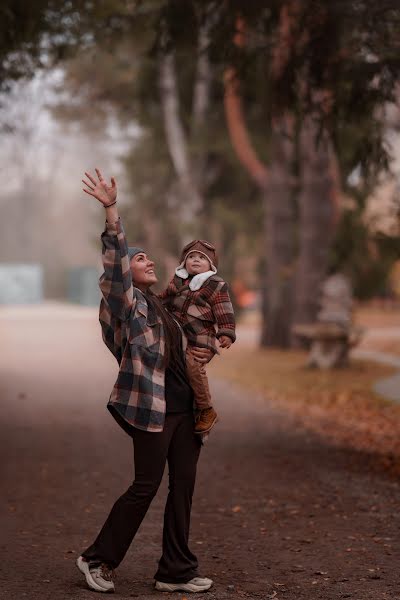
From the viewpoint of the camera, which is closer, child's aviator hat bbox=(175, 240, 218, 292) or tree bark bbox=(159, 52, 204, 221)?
child's aviator hat bbox=(175, 240, 218, 292)

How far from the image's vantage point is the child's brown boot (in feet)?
17.1

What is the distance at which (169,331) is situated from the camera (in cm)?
523

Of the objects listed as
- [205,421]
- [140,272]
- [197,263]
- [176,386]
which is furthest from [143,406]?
[197,263]

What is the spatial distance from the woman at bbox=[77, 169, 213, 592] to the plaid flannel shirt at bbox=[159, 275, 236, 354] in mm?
93

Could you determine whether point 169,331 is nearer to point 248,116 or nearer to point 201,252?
point 201,252

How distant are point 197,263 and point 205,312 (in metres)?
0.26

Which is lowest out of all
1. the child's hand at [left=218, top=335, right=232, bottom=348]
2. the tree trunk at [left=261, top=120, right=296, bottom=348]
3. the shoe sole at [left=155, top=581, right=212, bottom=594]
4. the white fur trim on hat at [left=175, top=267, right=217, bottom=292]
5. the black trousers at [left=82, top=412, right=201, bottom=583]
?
the shoe sole at [left=155, top=581, right=212, bottom=594]

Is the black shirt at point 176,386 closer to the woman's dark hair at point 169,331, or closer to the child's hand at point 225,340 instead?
the woman's dark hair at point 169,331

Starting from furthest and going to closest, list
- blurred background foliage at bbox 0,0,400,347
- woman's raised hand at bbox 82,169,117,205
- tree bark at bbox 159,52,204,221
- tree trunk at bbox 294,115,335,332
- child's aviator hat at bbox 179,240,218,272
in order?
1. tree bark at bbox 159,52,204,221
2. tree trunk at bbox 294,115,335,332
3. blurred background foliage at bbox 0,0,400,347
4. child's aviator hat at bbox 179,240,218,272
5. woman's raised hand at bbox 82,169,117,205

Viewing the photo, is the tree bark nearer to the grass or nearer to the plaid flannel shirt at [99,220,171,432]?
the grass

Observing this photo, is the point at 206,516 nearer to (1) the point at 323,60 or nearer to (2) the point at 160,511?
(2) the point at 160,511

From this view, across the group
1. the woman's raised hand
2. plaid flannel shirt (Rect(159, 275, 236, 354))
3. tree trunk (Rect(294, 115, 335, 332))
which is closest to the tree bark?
tree trunk (Rect(294, 115, 335, 332))

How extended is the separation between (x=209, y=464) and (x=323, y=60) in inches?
155

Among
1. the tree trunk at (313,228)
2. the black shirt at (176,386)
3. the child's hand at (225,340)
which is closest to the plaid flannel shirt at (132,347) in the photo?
the black shirt at (176,386)
